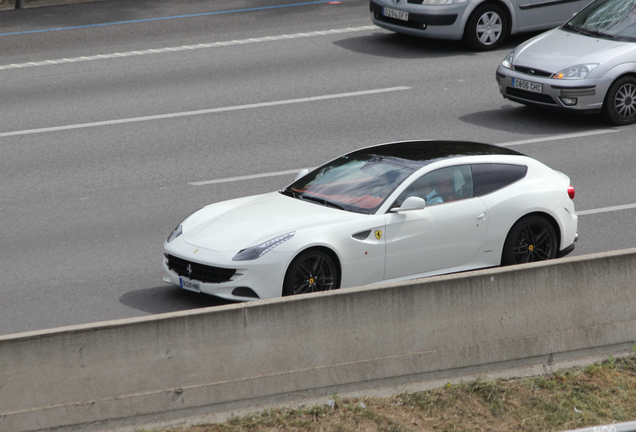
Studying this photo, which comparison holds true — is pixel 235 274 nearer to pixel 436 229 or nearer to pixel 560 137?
pixel 436 229

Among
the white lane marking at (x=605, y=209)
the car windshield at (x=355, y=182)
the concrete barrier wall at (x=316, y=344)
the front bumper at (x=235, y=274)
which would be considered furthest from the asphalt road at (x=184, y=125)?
the concrete barrier wall at (x=316, y=344)

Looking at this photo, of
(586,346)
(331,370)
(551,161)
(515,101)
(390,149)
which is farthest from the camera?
(515,101)

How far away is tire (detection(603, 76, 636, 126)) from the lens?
13312 mm

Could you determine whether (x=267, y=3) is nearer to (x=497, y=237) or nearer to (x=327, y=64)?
(x=327, y=64)

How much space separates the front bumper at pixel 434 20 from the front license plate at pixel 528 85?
3422mm

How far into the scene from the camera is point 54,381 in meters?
6.17

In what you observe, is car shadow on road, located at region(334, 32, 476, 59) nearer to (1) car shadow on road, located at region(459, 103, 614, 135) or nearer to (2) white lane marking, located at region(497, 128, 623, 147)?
(1) car shadow on road, located at region(459, 103, 614, 135)

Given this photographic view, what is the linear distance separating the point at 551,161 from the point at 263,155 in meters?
3.95

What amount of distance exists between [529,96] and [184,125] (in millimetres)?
5295

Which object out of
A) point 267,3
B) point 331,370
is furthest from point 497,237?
point 267,3

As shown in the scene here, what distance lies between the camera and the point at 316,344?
669cm

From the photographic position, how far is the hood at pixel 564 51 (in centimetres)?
1333

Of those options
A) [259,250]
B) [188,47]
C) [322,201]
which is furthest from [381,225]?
[188,47]

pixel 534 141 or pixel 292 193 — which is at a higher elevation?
pixel 292 193
